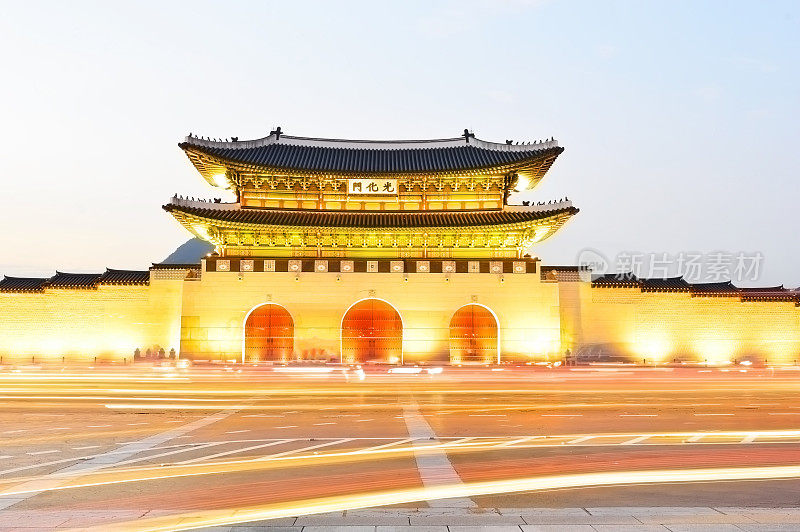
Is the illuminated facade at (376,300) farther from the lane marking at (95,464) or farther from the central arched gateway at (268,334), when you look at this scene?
the lane marking at (95,464)

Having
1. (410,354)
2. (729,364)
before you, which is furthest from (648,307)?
(410,354)

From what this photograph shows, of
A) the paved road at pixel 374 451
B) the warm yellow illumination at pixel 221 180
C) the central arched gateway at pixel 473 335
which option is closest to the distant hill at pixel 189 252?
the warm yellow illumination at pixel 221 180

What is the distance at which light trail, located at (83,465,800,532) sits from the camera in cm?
652

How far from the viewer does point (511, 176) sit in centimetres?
3691

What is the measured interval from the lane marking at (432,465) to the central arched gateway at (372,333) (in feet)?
65.2

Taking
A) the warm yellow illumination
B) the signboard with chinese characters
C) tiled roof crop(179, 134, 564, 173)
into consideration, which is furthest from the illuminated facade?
the warm yellow illumination

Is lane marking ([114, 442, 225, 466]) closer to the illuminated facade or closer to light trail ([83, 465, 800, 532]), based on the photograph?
light trail ([83, 465, 800, 532])

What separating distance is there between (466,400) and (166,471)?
11719 millimetres

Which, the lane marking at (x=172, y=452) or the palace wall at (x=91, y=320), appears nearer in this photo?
the lane marking at (x=172, y=452)

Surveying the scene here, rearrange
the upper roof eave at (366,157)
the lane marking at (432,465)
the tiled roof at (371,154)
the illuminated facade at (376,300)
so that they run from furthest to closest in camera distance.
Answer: the tiled roof at (371,154) < the upper roof eave at (366,157) < the illuminated facade at (376,300) < the lane marking at (432,465)

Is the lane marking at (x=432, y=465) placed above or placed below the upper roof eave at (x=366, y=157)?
below

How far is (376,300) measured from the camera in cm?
3500

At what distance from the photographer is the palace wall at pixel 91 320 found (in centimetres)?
3381

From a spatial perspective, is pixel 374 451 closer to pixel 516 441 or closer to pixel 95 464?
pixel 516 441
